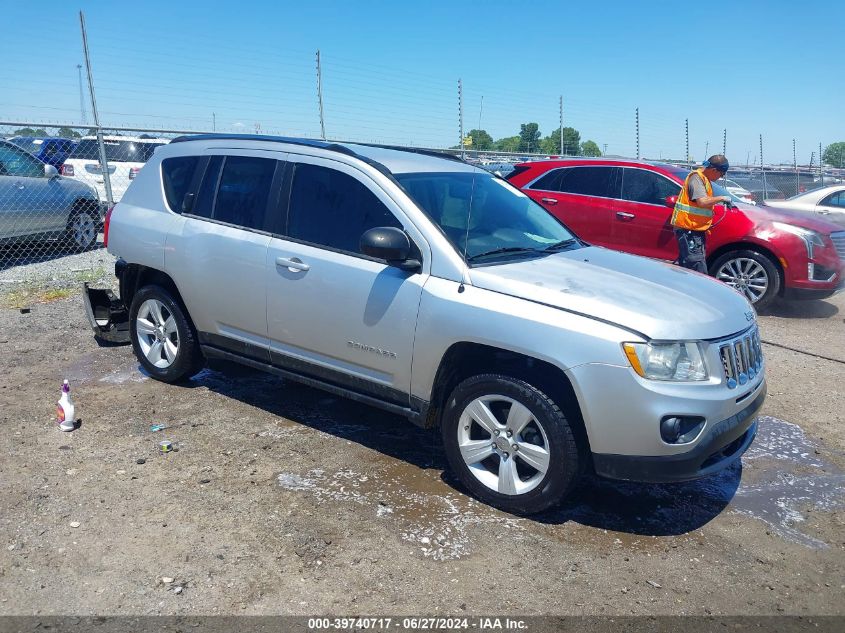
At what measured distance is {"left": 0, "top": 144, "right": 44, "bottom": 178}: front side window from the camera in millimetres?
9547

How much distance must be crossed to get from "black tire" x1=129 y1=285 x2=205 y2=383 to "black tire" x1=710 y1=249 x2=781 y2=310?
617cm

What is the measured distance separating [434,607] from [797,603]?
159cm

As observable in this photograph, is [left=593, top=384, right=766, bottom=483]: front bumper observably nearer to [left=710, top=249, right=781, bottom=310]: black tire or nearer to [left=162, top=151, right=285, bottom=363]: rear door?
[left=162, top=151, right=285, bottom=363]: rear door

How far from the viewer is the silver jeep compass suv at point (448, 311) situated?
346 centimetres

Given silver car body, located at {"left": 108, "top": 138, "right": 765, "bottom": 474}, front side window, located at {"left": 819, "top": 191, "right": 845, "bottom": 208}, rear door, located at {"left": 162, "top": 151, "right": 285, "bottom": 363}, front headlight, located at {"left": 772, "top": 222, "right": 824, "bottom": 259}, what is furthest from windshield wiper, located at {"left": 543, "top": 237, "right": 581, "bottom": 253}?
front side window, located at {"left": 819, "top": 191, "right": 845, "bottom": 208}

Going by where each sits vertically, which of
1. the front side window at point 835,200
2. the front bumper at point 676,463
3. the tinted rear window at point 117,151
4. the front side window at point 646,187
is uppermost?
the tinted rear window at point 117,151

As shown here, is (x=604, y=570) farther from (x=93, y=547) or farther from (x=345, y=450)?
(x=93, y=547)

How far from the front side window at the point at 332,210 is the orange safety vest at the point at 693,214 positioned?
4428mm

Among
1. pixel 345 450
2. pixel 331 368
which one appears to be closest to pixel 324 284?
pixel 331 368

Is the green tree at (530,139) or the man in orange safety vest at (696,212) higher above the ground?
the green tree at (530,139)

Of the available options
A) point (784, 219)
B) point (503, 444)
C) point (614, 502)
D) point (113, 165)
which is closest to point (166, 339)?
point (503, 444)

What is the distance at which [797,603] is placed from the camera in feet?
10.4

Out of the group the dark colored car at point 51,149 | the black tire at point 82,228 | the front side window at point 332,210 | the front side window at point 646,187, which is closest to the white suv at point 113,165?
the dark colored car at point 51,149

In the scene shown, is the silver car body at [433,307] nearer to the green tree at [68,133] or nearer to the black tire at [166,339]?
the black tire at [166,339]
